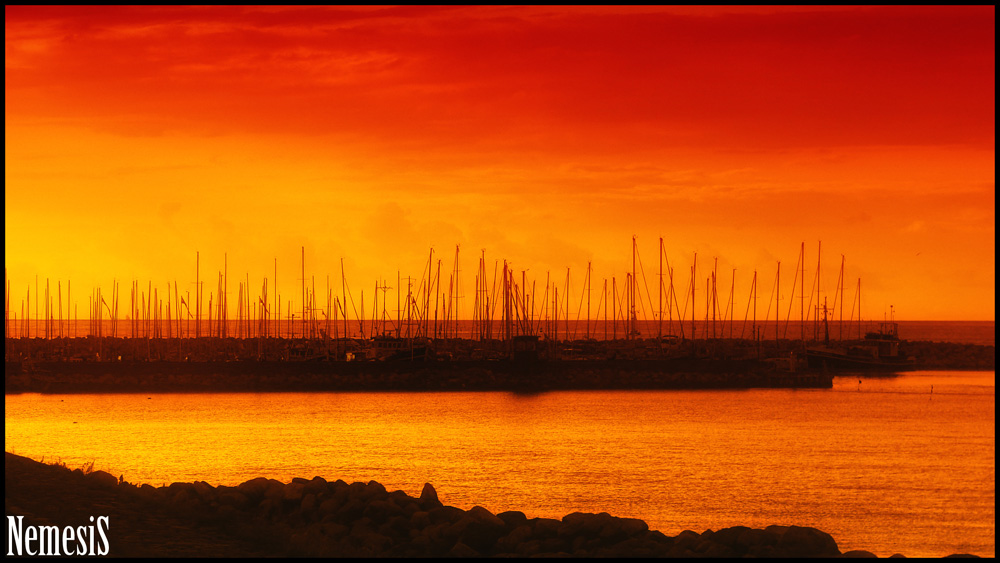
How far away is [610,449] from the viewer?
33.0 m

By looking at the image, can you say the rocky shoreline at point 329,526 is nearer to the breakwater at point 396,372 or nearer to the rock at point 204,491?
the rock at point 204,491

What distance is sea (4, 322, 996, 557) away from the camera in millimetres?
22500

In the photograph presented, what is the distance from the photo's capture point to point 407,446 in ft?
109

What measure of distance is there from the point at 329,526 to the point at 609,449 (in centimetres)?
2052

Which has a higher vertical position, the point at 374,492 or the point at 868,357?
the point at 374,492

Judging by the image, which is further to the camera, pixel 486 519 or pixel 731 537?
pixel 486 519

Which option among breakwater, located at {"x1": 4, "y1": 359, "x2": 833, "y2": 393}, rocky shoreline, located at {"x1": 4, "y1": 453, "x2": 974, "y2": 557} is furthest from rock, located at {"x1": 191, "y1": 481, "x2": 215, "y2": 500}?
breakwater, located at {"x1": 4, "y1": 359, "x2": 833, "y2": 393}

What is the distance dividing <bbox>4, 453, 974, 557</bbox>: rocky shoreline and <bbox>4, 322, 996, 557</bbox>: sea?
6923mm

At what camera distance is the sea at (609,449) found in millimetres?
22500

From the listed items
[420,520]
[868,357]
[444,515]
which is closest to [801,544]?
[444,515]

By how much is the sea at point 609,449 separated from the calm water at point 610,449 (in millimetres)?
97

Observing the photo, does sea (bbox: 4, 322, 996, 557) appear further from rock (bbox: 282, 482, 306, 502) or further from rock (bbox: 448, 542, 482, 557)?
rock (bbox: 448, 542, 482, 557)

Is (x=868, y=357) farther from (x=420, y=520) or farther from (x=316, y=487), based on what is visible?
(x=420, y=520)

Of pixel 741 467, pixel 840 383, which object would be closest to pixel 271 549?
pixel 741 467
